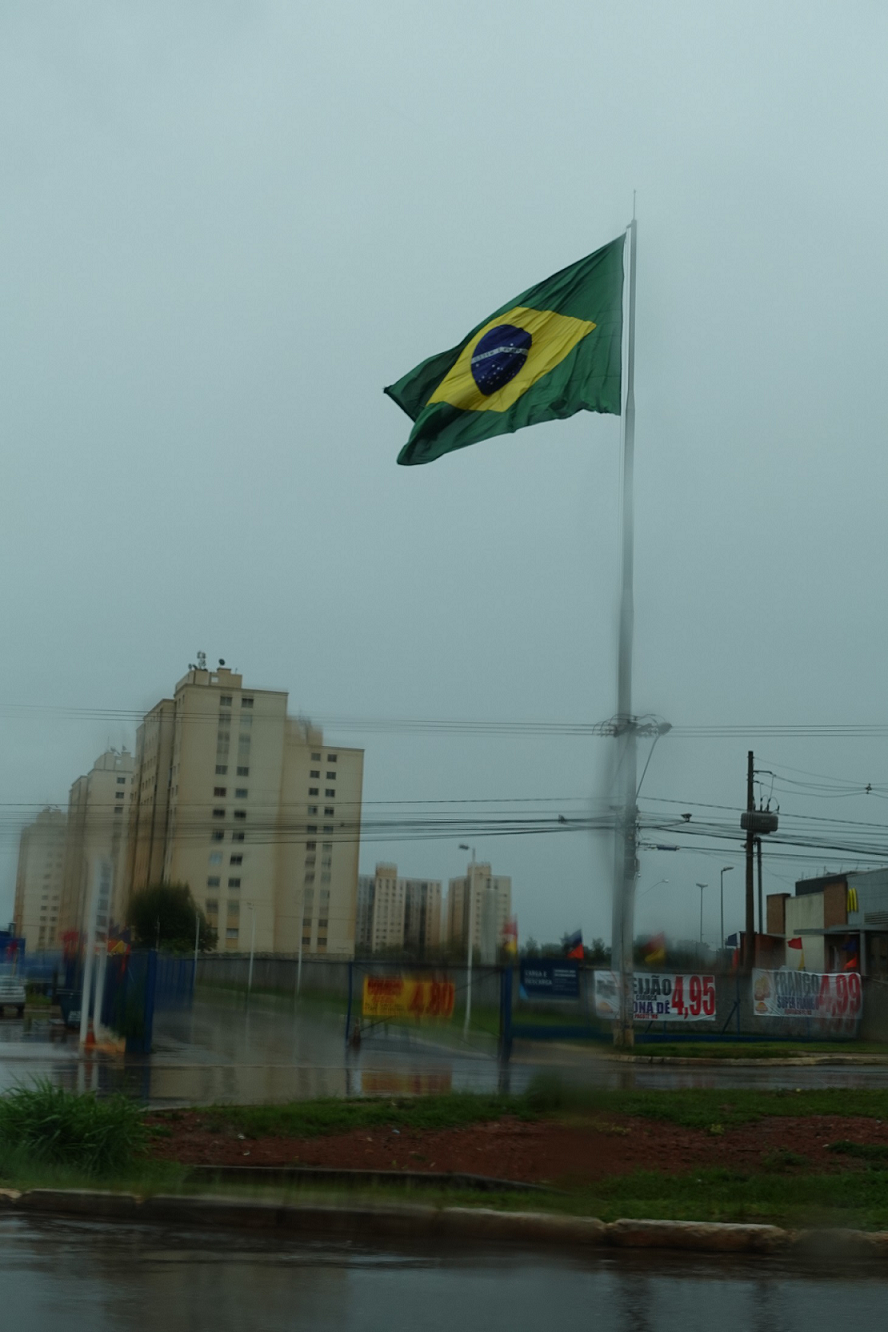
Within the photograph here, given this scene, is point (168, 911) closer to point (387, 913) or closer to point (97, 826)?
point (97, 826)

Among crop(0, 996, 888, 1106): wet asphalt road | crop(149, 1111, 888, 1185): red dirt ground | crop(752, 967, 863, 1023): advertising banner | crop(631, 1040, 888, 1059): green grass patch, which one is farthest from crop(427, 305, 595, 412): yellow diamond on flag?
crop(752, 967, 863, 1023): advertising banner

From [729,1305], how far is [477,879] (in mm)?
3319

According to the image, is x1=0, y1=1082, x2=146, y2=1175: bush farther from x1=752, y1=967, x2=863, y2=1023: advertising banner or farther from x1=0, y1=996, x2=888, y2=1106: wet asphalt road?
x1=752, y1=967, x2=863, y2=1023: advertising banner

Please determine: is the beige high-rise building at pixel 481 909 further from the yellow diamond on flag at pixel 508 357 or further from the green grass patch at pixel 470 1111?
the yellow diamond on flag at pixel 508 357

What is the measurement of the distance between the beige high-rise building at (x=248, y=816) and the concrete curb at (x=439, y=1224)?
11.4 ft

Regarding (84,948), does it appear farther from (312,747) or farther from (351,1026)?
(351,1026)

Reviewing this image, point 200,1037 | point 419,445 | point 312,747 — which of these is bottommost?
point 200,1037

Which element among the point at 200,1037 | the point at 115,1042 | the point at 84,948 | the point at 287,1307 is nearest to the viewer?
the point at 287,1307

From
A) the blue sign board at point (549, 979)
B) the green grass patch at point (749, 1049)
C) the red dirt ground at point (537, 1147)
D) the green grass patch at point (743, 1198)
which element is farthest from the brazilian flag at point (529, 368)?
the green grass patch at point (749, 1049)

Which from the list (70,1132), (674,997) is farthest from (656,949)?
(674,997)

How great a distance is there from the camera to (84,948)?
1616 cm

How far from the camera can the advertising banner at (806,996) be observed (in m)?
36.2

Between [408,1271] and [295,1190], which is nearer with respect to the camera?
[408,1271]

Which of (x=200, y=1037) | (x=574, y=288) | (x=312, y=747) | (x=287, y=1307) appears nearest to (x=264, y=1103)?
(x=312, y=747)
